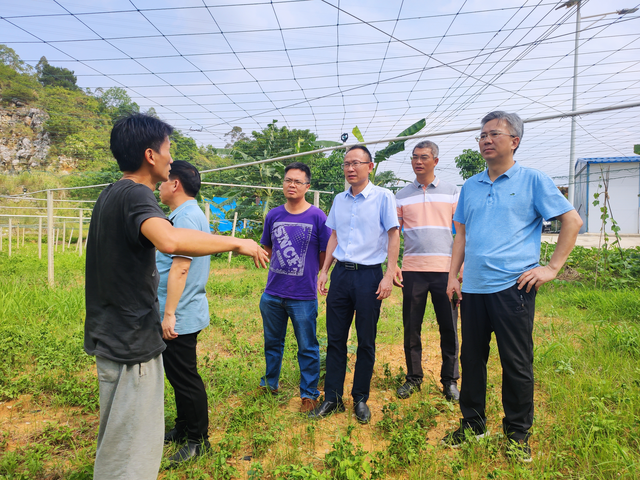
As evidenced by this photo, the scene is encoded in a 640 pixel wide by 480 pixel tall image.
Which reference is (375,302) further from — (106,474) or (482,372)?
(106,474)

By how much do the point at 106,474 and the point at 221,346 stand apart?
2845 millimetres

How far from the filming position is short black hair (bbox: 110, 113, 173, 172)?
1508 mm

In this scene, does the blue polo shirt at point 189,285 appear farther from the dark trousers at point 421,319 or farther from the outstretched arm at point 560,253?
the outstretched arm at point 560,253

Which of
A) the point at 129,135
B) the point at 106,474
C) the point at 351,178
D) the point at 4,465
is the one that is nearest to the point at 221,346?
the point at 4,465

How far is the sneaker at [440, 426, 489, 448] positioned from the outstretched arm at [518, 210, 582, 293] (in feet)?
2.94

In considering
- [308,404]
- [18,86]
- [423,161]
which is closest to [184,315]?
[308,404]

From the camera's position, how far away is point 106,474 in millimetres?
1447

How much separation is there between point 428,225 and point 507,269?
43.0 inches

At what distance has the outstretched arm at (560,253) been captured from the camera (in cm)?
208

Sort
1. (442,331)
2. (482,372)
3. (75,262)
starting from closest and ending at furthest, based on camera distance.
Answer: (482,372)
(442,331)
(75,262)

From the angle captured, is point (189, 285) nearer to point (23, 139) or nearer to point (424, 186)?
point (424, 186)

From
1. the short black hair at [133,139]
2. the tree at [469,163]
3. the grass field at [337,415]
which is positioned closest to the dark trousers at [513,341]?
the grass field at [337,415]

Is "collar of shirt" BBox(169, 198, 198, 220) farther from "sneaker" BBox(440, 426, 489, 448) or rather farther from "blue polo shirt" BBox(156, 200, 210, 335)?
"sneaker" BBox(440, 426, 489, 448)

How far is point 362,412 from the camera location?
2.73 metres
